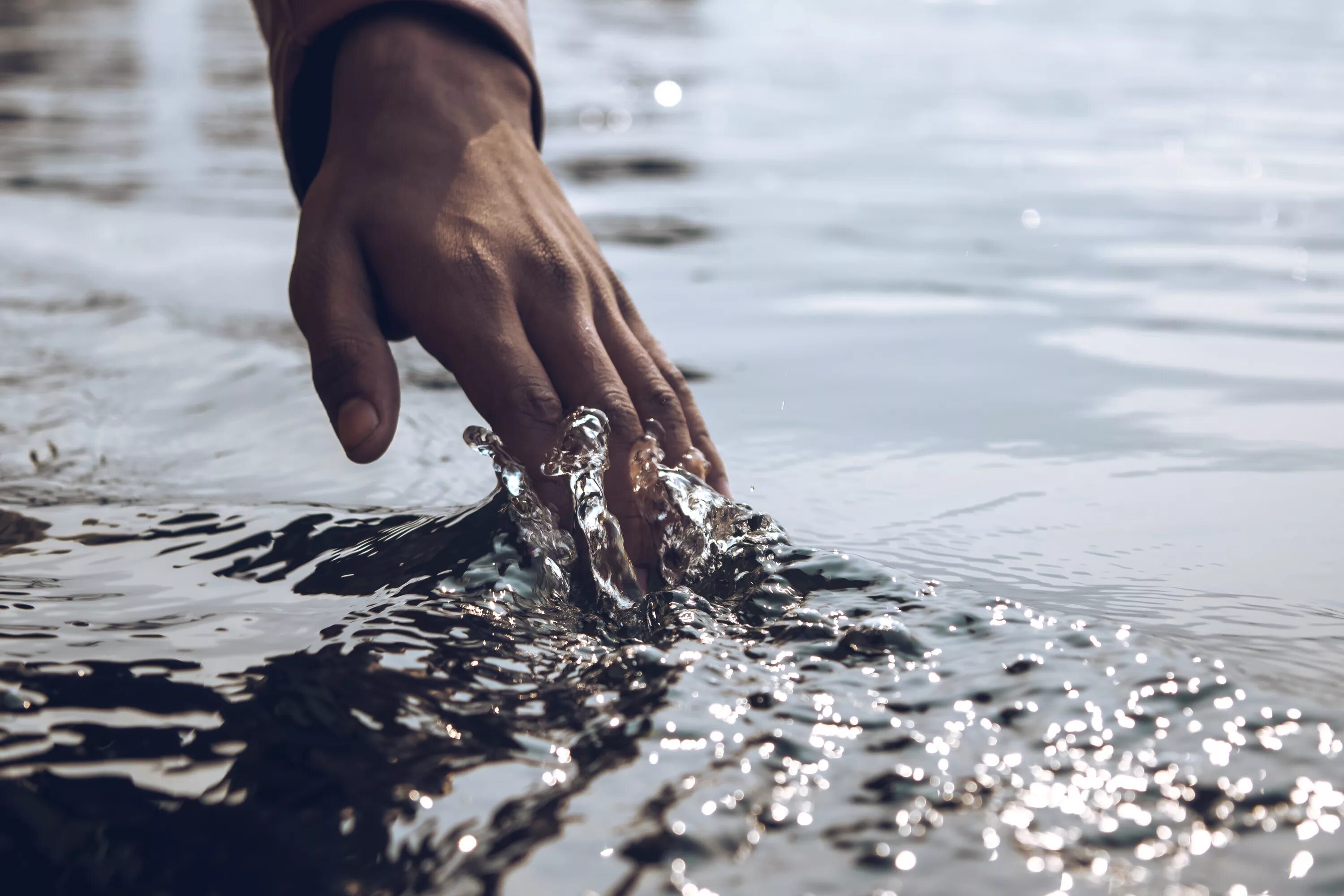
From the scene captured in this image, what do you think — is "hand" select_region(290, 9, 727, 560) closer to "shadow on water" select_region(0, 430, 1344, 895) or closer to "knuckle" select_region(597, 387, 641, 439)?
"knuckle" select_region(597, 387, 641, 439)

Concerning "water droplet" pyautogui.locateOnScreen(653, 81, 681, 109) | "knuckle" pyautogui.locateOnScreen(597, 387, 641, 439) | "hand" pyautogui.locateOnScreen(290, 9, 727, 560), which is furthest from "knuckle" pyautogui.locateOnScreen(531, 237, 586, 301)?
"water droplet" pyautogui.locateOnScreen(653, 81, 681, 109)

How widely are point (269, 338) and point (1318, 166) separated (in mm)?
4175

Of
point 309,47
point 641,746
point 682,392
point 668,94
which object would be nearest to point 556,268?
point 682,392

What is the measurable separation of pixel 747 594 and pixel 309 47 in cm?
82

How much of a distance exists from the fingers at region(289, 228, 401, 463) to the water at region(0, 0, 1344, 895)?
0.56 feet

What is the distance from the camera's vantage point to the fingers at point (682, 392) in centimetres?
146

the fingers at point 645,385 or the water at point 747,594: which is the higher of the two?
the fingers at point 645,385

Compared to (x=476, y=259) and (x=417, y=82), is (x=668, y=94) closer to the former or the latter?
(x=417, y=82)

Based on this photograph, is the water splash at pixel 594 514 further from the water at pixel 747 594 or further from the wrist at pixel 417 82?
the wrist at pixel 417 82

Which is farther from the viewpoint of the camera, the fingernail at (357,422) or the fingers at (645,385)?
the fingers at (645,385)

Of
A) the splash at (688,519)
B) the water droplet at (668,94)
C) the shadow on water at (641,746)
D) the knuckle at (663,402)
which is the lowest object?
the shadow on water at (641,746)

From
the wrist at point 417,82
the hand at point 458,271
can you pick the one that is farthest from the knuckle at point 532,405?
the wrist at point 417,82

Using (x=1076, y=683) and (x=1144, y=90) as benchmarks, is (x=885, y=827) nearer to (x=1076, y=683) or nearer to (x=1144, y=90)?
(x=1076, y=683)

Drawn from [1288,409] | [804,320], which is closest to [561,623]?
[1288,409]
